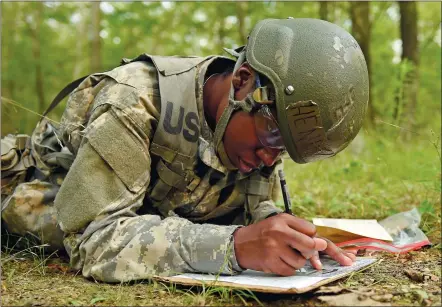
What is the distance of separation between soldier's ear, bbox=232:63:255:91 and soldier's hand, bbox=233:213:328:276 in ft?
1.85

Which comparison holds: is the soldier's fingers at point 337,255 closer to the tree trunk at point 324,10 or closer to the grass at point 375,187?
the grass at point 375,187

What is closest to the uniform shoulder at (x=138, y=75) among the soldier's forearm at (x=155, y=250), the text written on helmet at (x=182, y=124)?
the text written on helmet at (x=182, y=124)

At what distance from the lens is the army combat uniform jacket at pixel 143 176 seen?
1.83m

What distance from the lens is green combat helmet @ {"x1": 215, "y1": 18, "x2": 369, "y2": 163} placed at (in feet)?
6.11

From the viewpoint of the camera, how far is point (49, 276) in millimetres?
2068

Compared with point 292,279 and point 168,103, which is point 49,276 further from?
point 292,279

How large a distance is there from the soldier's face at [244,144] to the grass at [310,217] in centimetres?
59

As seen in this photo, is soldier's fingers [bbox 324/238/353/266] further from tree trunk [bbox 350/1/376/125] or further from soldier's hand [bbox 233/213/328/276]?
tree trunk [bbox 350/1/376/125]

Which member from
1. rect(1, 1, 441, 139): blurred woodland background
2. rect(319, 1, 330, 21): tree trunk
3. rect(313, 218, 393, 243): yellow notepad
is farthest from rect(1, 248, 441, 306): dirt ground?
rect(319, 1, 330, 21): tree trunk

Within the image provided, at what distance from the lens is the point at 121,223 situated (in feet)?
6.21

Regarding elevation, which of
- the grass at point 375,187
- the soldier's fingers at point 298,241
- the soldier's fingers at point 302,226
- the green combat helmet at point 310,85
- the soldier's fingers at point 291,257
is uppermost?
the green combat helmet at point 310,85

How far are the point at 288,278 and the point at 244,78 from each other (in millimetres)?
815

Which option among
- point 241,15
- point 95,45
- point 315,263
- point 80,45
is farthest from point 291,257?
point 80,45

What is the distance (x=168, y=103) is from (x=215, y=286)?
2.59 feet
